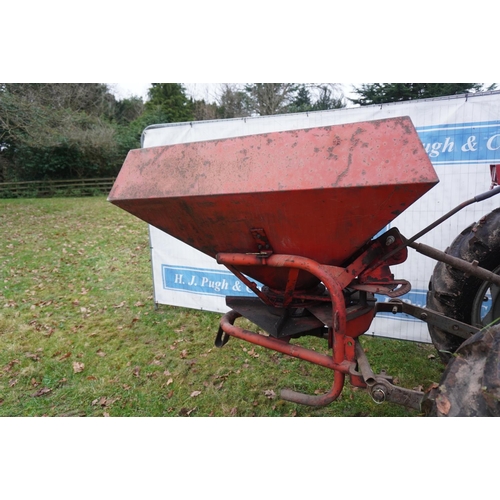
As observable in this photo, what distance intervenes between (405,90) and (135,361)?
11193mm

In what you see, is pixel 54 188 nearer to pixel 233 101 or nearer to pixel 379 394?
pixel 233 101

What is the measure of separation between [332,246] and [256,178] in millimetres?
521

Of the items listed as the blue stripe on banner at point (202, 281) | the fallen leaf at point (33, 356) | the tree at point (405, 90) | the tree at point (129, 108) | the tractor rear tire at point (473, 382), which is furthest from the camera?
the tree at point (129, 108)

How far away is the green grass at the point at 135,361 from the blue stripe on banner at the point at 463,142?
5.95 feet

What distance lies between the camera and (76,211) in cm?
1149

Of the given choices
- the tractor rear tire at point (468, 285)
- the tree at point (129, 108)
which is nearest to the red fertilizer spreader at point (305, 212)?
the tractor rear tire at point (468, 285)

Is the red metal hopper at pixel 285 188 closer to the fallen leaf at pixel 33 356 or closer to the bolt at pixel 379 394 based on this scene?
the bolt at pixel 379 394

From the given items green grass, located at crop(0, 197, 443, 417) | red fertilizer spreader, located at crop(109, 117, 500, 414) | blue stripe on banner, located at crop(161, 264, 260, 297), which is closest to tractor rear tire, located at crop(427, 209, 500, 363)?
red fertilizer spreader, located at crop(109, 117, 500, 414)

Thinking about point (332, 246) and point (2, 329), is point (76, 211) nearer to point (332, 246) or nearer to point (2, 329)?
point (2, 329)

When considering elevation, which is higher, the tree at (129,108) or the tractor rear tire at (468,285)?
the tree at (129,108)

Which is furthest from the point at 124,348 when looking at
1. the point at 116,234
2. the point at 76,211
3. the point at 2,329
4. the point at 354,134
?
the point at 76,211

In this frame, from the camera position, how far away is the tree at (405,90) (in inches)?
415

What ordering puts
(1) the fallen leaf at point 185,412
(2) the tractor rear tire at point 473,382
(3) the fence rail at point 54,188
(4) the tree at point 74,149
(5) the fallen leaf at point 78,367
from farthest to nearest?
1. (3) the fence rail at point 54,188
2. (4) the tree at point 74,149
3. (5) the fallen leaf at point 78,367
4. (1) the fallen leaf at point 185,412
5. (2) the tractor rear tire at point 473,382

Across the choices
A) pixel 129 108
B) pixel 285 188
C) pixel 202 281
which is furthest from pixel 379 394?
pixel 129 108
